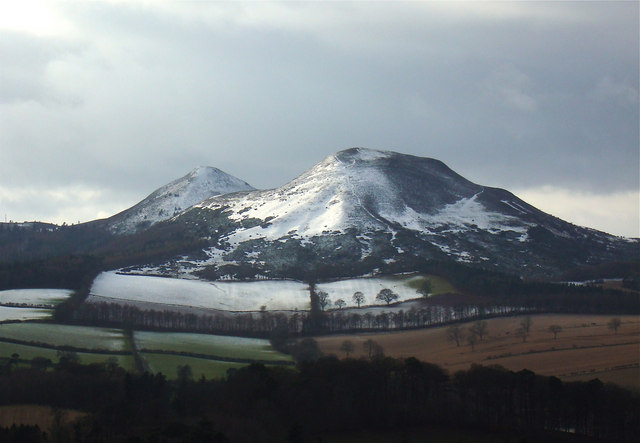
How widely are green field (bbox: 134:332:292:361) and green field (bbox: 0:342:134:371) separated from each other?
7149mm

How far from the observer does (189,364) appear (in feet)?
363

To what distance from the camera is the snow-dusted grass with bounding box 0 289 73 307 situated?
151625mm

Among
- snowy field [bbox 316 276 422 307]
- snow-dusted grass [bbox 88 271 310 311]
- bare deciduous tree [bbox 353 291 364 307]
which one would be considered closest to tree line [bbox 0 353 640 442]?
snow-dusted grass [bbox 88 271 310 311]

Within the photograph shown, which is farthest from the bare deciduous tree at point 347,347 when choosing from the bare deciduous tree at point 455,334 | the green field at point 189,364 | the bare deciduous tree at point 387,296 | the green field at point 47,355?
the bare deciduous tree at point 387,296

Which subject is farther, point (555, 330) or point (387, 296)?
point (387, 296)

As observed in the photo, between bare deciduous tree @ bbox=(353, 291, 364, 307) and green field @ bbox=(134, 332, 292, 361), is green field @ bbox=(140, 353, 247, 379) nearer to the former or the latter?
green field @ bbox=(134, 332, 292, 361)

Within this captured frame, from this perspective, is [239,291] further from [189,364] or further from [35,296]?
[189,364]

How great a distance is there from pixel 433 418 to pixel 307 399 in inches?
456

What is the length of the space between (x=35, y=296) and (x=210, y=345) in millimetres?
47601

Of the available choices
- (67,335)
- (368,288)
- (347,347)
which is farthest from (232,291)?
(347,347)

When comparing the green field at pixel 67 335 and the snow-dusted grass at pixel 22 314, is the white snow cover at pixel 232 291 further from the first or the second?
the green field at pixel 67 335

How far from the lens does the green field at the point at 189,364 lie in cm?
10475

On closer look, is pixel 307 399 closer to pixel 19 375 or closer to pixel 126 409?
pixel 126 409

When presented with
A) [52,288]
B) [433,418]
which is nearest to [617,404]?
[433,418]
